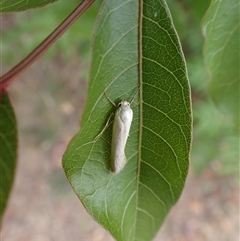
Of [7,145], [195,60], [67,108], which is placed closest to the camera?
[7,145]

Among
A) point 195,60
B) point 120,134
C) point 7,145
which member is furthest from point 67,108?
point 120,134

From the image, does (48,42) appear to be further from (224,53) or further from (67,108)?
(67,108)

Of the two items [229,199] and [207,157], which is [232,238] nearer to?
[229,199]

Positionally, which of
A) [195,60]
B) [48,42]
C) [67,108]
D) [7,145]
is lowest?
[67,108]

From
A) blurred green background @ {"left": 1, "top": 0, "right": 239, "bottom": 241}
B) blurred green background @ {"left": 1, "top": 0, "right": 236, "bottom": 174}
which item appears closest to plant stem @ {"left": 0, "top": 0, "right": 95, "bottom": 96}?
blurred green background @ {"left": 1, "top": 0, "right": 236, "bottom": 174}

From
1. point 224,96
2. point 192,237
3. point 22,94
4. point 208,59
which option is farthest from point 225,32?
point 22,94
